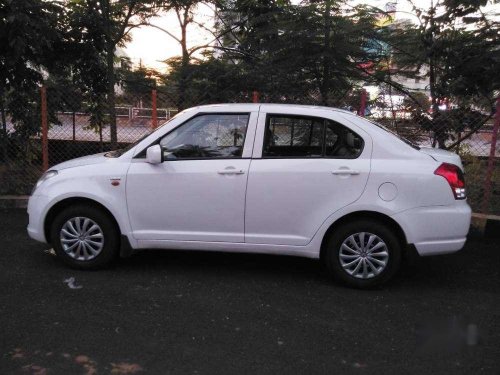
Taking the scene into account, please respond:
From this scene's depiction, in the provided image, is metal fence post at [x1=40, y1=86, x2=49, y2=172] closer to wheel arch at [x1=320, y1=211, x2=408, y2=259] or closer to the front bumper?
the front bumper

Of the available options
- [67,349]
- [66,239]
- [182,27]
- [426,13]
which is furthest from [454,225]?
[182,27]

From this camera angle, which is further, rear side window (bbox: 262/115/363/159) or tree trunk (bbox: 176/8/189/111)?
tree trunk (bbox: 176/8/189/111)

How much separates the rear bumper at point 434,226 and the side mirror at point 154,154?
83.9 inches

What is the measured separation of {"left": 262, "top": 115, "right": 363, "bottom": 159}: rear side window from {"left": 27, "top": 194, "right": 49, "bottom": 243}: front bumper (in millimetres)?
2145

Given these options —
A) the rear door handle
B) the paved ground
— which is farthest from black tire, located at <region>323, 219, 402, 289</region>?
the rear door handle

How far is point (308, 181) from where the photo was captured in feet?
14.9

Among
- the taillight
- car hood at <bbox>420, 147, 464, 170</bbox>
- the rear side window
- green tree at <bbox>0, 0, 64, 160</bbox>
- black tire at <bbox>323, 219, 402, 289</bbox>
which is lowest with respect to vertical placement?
black tire at <bbox>323, 219, 402, 289</bbox>

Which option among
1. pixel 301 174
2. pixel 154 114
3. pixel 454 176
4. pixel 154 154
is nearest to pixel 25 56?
pixel 154 114

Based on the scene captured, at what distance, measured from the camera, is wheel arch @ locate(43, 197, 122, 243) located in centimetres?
488

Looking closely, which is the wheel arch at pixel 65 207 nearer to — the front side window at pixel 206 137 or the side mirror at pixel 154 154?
the side mirror at pixel 154 154

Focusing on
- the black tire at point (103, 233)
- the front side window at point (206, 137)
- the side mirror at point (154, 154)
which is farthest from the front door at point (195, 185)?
the black tire at point (103, 233)

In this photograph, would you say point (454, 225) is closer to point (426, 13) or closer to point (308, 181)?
point (308, 181)

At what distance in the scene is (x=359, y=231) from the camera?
14.9ft

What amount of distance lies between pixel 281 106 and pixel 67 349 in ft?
9.02
